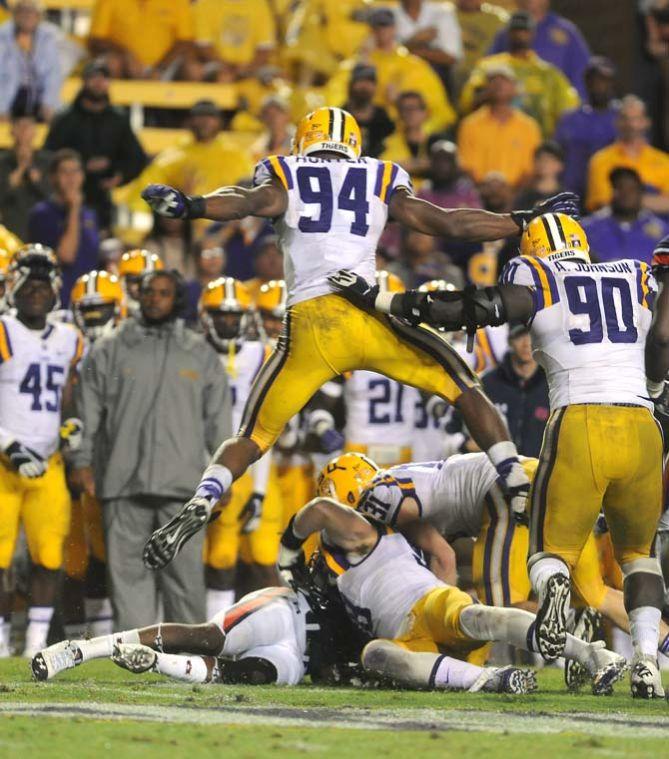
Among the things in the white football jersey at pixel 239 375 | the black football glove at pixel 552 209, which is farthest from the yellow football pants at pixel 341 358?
the white football jersey at pixel 239 375

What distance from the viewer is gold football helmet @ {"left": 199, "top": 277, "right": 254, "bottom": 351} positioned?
416 inches

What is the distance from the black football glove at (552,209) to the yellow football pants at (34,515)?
3.24 meters

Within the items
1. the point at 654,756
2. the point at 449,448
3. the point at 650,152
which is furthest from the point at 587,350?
the point at 650,152

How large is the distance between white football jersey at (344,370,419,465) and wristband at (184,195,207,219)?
370cm

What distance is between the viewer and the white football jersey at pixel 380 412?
10703 millimetres

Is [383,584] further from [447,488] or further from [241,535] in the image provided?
[241,535]

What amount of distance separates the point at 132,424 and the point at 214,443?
468 mm

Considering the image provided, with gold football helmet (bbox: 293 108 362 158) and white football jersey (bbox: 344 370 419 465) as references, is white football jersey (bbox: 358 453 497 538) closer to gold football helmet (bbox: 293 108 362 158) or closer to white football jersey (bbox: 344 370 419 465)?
gold football helmet (bbox: 293 108 362 158)

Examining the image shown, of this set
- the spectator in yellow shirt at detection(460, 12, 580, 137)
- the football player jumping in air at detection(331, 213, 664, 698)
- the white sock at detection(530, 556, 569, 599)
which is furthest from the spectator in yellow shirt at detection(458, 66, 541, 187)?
the white sock at detection(530, 556, 569, 599)

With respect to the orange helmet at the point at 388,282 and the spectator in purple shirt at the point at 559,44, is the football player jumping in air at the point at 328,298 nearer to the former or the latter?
the orange helmet at the point at 388,282

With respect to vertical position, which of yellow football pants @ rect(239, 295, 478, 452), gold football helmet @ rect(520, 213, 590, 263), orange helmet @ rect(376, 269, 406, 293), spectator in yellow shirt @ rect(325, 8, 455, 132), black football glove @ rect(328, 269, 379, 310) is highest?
spectator in yellow shirt @ rect(325, 8, 455, 132)

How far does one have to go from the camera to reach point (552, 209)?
7520mm

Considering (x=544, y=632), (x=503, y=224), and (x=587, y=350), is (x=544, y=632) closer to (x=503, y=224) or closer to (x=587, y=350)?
(x=587, y=350)

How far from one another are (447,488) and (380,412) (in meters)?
2.76
